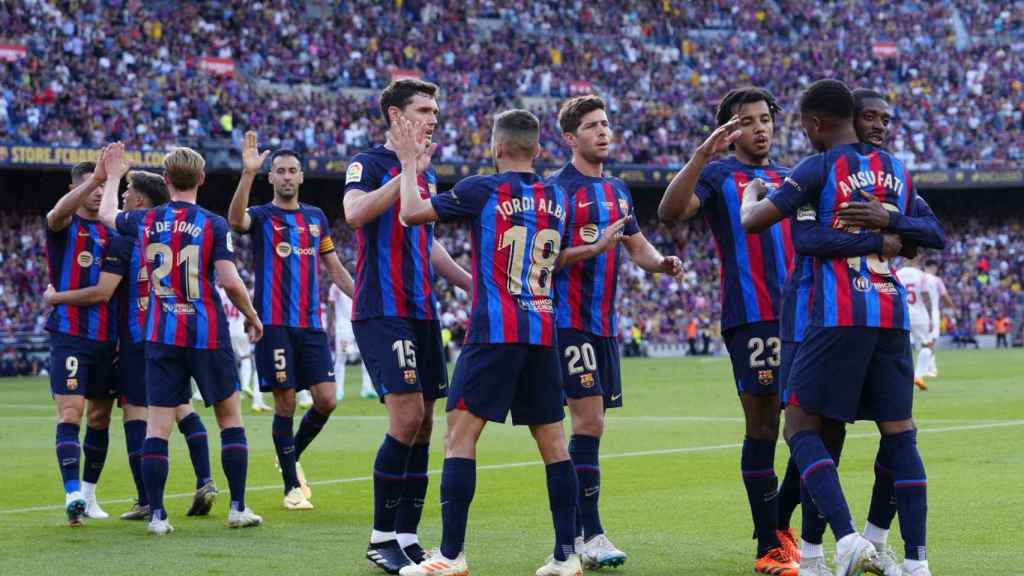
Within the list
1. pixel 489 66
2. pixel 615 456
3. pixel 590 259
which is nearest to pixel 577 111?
pixel 590 259

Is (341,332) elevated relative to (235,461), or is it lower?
elevated

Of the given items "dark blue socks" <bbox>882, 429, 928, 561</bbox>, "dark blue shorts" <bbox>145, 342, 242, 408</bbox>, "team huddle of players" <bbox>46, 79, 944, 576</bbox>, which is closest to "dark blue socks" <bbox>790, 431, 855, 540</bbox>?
"team huddle of players" <bbox>46, 79, 944, 576</bbox>

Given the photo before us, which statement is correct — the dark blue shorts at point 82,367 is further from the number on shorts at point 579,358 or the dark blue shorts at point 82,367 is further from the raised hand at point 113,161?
the number on shorts at point 579,358

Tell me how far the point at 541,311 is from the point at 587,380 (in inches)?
34.3

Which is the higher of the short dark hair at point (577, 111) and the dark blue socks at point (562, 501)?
the short dark hair at point (577, 111)

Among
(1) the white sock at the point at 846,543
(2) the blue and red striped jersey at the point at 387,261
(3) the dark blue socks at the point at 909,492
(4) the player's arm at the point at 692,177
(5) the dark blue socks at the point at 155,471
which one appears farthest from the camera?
(5) the dark blue socks at the point at 155,471

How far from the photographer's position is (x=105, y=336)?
10078 mm

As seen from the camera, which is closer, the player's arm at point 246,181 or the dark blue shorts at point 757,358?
the dark blue shorts at point 757,358

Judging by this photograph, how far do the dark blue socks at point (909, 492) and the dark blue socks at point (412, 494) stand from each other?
2506 millimetres

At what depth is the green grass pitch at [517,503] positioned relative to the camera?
7.83 metres

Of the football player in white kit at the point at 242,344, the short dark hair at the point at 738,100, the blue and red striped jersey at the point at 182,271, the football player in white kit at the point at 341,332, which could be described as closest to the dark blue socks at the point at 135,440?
the blue and red striped jersey at the point at 182,271

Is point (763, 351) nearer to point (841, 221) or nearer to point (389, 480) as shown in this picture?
point (841, 221)

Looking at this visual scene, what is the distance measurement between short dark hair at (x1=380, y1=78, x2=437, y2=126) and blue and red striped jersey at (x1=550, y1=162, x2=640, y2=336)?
84 cm

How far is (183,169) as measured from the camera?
934 cm
